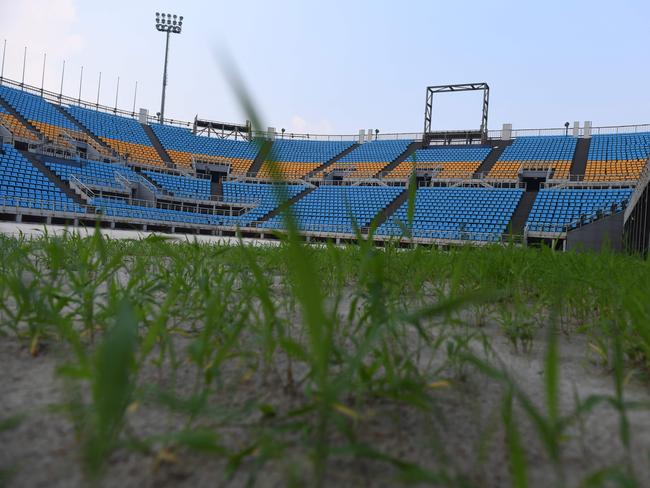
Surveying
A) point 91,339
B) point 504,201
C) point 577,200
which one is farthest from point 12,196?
point 577,200

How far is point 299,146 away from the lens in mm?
28047

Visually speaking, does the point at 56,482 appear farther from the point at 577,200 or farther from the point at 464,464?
the point at 577,200

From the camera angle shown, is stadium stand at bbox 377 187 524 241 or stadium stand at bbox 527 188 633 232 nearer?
stadium stand at bbox 527 188 633 232

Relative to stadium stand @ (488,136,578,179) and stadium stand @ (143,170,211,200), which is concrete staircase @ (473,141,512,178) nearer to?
stadium stand @ (488,136,578,179)

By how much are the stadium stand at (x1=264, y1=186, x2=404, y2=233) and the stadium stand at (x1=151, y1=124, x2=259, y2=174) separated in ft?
20.5

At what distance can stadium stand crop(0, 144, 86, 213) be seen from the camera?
44.5 feet

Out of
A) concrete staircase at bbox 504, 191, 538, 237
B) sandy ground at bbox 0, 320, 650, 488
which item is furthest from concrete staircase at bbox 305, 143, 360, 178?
sandy ground at bbox 0, 320, 650, 488

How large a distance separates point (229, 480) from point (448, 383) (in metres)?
0.39

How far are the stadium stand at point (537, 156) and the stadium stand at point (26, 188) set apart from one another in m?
18.2

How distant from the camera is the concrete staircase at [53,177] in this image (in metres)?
15.6

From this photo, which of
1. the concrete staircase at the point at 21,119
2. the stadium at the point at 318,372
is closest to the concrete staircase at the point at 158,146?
the concrete staircase at the point at 21,119

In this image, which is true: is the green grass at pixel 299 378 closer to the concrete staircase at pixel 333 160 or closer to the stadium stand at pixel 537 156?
the stadium stand at pixel 537 156

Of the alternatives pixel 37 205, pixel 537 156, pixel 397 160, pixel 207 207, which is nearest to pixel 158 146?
pixel 207 207

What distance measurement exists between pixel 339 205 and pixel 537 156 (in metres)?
10.8
